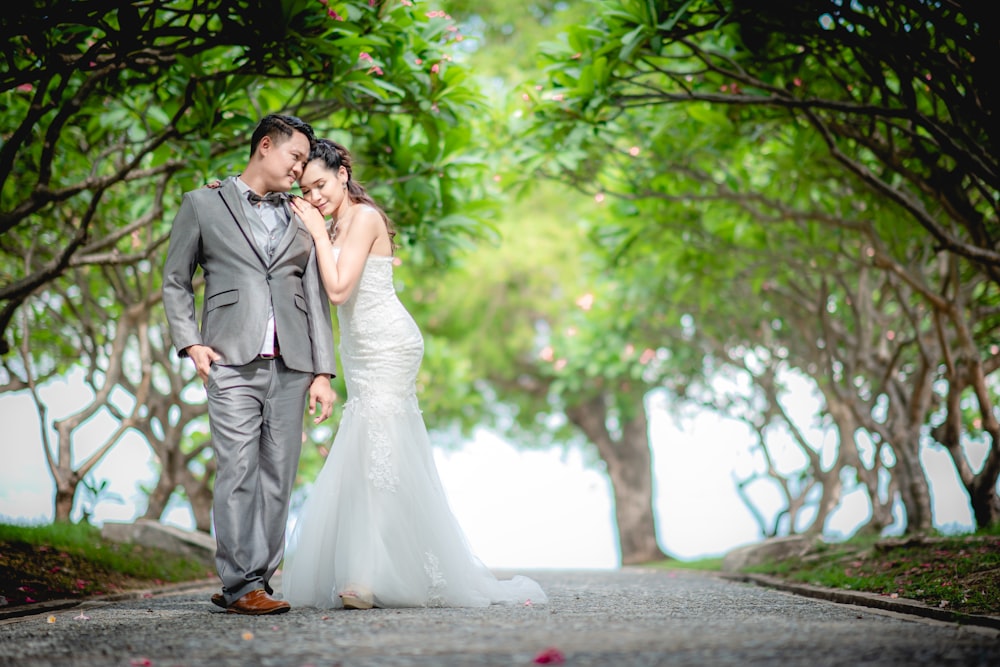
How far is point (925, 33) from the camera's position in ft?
20.4

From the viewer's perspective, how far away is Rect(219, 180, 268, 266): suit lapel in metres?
4.73

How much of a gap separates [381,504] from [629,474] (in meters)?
14.6

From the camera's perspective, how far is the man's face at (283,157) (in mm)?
4914

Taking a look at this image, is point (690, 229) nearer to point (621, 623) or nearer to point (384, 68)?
point (384, 68)

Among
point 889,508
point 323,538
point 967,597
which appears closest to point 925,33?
point 967,597

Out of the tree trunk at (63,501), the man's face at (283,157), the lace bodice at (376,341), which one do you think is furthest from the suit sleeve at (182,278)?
the tree trunk at (63,501)

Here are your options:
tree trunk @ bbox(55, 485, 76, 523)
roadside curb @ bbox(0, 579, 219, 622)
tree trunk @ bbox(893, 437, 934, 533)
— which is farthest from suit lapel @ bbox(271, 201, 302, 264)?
tree trunk @ bbox(893, 437, 934, 533)

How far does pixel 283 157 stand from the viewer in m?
4.92

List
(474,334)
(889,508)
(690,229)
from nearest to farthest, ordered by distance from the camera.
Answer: (690,229), (889,508), (474,334)

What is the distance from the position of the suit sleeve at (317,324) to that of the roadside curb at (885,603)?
3056 millimetres

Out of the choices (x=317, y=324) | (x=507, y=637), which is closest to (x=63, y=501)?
(x=317, y=324)

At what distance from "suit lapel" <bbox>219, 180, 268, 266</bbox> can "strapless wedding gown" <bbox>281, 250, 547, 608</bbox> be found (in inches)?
25.2

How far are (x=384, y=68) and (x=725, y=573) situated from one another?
595cm

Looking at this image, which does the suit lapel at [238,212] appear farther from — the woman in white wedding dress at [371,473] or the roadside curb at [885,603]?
the roadside curb at [885,603]
